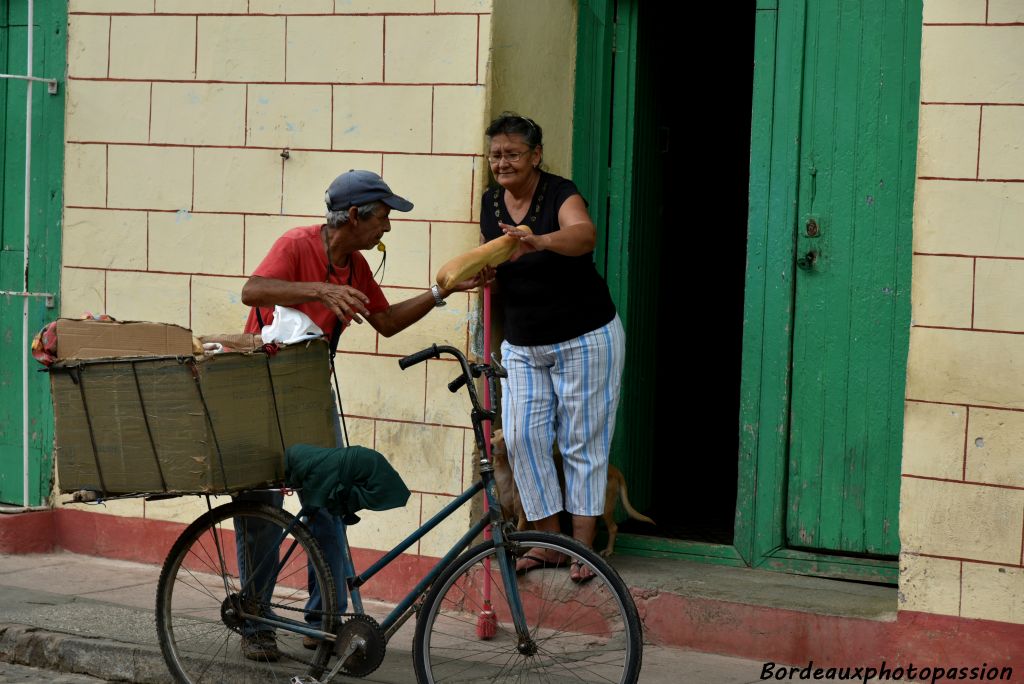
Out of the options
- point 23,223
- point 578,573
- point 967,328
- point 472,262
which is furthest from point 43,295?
point 967,328

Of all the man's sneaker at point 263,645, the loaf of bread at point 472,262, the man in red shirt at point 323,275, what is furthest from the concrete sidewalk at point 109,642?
the loaf of bread at point 472,262

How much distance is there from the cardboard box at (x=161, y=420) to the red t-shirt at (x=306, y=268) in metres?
0.40

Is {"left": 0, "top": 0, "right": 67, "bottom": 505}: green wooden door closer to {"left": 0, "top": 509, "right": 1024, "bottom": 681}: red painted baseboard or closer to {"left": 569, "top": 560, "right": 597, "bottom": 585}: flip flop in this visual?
{"left": 0, "top": 509, "right": 1024, "bottom": 681}: red painted baseboard

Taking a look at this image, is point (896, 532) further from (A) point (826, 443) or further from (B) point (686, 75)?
(B) point (686, 75)

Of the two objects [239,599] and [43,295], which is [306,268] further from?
[43,295]

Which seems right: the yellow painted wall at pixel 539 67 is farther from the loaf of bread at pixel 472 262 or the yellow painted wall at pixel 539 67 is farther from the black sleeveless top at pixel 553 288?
the loaf of bread at pixel 472 262

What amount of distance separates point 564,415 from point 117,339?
1.99m

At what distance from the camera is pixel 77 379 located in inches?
162

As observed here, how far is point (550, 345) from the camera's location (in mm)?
5375

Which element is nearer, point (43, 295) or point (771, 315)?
point (771, 315)

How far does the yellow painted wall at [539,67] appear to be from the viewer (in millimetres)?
5797

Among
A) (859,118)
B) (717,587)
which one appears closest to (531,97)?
(859,118)

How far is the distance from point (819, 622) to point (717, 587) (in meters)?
0.51

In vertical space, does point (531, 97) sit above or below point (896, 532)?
above
